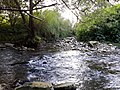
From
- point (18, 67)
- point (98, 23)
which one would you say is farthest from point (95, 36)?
point (18, 67)

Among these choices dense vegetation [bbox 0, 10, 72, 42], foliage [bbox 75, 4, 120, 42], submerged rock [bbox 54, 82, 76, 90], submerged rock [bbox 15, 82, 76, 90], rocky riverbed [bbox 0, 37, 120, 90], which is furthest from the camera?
foliage [bbox 75, 4, 120, 42]

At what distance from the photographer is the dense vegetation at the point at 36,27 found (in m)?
14.5

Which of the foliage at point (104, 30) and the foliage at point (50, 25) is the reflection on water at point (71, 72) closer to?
the foliage at point (50, 25)

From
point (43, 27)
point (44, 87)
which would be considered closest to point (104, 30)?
point (43, 27)

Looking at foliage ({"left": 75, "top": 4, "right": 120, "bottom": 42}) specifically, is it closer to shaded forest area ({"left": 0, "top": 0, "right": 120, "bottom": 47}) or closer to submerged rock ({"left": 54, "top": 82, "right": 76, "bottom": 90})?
shaded forest area ({"left": 0, "top": 0, "right": 120, "bottom": 47})

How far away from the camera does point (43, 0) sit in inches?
525

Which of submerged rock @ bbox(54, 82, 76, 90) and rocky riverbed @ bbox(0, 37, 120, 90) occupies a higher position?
submerged rock @ bbox(54, 82, 76, 90)

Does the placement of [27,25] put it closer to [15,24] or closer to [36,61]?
[15,24]

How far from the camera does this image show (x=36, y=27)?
15.0 m

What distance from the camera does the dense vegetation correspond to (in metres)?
14.5

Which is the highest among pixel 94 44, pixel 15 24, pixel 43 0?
pixel 43 0

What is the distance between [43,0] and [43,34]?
292 centimetres

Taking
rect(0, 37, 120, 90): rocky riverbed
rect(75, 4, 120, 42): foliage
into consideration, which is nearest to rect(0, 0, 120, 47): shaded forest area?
rect(75, 4, 120, 42): foliage

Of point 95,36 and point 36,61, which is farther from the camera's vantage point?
point 95,36
